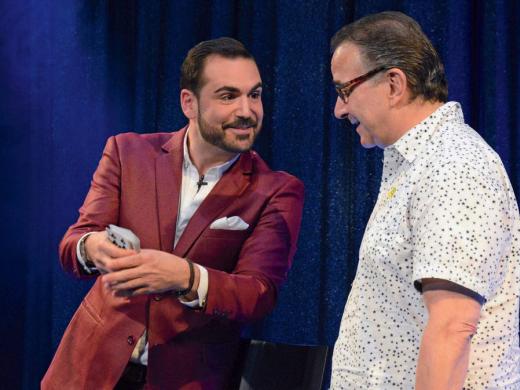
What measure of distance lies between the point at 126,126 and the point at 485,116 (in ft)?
5.61

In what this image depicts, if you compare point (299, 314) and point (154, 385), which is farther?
point (299, 314)

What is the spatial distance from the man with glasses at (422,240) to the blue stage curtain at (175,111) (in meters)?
1.44

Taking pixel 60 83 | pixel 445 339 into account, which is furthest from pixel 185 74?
pixel 445 339

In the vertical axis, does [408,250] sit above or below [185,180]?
below

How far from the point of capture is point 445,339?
1.43 m

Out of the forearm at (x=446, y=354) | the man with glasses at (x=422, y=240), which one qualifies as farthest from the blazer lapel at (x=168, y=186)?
the forearm at (x=446, y=354)

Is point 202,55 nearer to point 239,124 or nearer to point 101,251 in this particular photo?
point 239,124

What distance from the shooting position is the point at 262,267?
2.45 metres

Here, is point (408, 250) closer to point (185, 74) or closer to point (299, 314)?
point (185, 74)

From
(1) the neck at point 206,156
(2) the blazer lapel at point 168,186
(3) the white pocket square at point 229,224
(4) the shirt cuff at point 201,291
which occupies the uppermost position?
(1) the neck at point 206,156

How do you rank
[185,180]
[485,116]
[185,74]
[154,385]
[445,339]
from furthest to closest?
[485,116] → [185,74] → [185,180] → [154,385] → [445,339]

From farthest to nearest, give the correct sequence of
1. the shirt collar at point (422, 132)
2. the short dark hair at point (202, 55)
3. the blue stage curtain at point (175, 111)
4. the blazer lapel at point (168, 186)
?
1. the blue stage curtain at point (175, 111)
2. the short dark hair at point (202, 55)
3. the blazer lapel at point (168, 186)
4. the shirt collar at point (422, 132)

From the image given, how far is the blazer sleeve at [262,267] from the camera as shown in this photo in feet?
7.52

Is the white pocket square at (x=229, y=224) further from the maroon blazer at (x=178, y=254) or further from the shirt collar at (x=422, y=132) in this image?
the shirt collar at (x=422, y=132)
